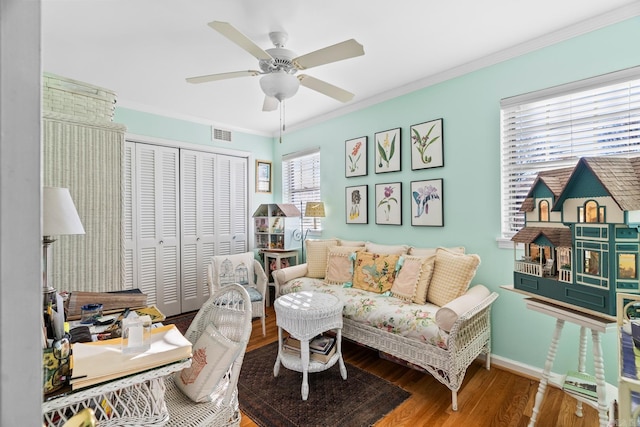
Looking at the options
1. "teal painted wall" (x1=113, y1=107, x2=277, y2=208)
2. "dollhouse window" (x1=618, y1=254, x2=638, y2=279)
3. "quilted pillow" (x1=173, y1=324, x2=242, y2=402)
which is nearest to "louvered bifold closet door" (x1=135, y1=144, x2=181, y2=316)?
"teal painted wall" (x1=113, y1=107, x2=277, y2=208)

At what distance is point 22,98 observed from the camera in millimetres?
382

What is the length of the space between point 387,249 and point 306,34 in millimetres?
2121

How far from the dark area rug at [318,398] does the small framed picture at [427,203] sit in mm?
1518

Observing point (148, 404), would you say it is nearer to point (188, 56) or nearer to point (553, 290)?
A: point (553, 290)

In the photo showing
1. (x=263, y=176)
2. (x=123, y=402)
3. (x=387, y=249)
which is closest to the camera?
(x=123, y=402)

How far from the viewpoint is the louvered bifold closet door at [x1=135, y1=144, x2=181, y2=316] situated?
363 centimetres

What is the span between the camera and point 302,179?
4508 mm

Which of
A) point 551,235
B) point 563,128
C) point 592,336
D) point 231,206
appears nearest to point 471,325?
point 592,336

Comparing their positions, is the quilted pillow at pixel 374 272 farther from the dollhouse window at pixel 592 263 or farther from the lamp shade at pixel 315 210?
the dollhouse window at pixel 592 263

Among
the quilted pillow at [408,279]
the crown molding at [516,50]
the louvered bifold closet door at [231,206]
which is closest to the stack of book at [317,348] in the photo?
the quilted pillow at [408,279]

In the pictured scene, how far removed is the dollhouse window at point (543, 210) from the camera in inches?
62.7

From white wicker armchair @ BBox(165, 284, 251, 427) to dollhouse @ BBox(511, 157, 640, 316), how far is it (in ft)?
5.04

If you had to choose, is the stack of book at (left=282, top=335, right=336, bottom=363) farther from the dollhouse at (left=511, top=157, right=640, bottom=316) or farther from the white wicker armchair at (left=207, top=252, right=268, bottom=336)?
the dollhouse at (left=511, top=157, right=640, bottom=316)

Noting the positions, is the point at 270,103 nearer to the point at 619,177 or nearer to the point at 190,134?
the point at 190,134
